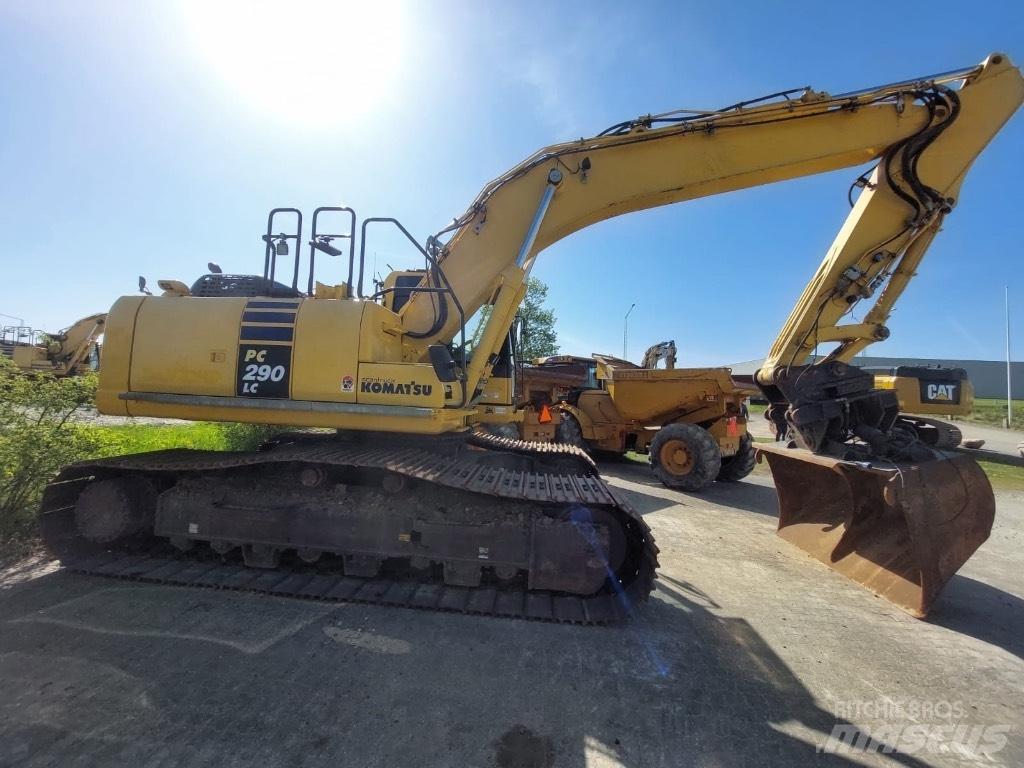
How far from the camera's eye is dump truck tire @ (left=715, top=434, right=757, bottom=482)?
381 inches

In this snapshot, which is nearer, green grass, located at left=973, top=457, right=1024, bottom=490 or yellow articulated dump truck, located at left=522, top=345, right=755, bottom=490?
yellow articulated dump truck, located at left=522, top=345, right=755, bottom=490

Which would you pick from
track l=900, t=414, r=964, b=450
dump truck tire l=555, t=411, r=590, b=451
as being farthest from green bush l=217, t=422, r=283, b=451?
track l=900, t=414, r=964, b=450

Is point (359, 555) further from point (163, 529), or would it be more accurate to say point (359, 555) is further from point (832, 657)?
point (832, 657)

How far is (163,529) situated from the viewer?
3.96 m

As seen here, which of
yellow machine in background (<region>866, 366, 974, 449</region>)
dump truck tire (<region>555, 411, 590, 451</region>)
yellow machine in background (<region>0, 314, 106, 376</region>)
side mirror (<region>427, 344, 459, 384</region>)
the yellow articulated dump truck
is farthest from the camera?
yellow machine in background (<region>0, 314, 106, 376</region>)

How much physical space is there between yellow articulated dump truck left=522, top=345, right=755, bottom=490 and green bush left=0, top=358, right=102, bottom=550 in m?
7.04

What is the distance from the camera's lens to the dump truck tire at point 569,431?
10.8 meters

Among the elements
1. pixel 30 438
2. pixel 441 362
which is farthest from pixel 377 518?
pixel 30 438

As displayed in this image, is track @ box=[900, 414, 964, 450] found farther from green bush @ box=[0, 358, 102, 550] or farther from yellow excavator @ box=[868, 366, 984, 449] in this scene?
green bush @ box=[0, 358, 102, 550]

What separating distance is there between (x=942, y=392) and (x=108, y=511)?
31.4ft

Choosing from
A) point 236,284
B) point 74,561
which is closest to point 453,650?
point 74,561

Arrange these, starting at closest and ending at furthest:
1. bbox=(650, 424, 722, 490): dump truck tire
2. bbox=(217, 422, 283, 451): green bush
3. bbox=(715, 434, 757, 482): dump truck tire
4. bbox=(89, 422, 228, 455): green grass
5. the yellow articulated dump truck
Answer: bbox=(89, 422, 228, 455): green grass, bbox=(217, 422, 283, 451): green bush, bbox=(650, 424, 722, 490): dump truck tire, the yellow articulated dump truck, bbox=(715, 434, 757, 482): dump truck tire

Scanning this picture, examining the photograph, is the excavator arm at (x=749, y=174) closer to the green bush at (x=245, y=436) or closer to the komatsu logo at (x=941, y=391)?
the komatsu logo at (x=941, y=391)

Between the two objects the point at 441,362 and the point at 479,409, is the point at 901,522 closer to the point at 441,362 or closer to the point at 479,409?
the point at 479,409
